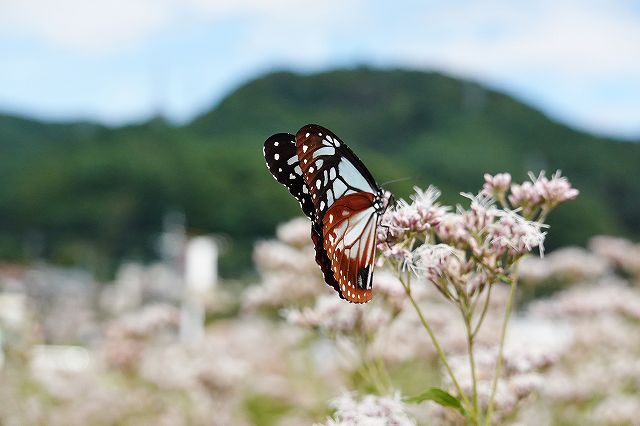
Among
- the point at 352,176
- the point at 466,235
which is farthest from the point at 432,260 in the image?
the point at 352,176

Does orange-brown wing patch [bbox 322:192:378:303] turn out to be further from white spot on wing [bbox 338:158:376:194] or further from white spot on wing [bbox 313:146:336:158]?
white spot on wing [bbox 313:146:336:158]

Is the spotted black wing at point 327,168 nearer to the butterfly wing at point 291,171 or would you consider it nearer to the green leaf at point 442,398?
the butterfly wing at point 291,171

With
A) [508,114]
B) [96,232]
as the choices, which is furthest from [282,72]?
[96,232]

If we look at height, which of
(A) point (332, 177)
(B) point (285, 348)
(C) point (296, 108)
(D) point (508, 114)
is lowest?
(A) point (332, 177)

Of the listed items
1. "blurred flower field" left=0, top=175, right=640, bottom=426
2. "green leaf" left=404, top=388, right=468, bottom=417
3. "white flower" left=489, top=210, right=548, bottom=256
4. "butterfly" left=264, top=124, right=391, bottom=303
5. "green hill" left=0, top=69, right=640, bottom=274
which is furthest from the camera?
"green hill" left=0, top=69, right=640, bottom=274

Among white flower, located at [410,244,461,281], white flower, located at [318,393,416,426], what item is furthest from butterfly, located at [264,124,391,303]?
white flower, located at [318,393,416,426]

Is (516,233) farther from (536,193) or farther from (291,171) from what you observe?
(291,171)

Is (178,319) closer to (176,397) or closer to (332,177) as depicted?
(176,397)

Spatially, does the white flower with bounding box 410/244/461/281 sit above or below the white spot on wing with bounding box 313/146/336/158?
below
